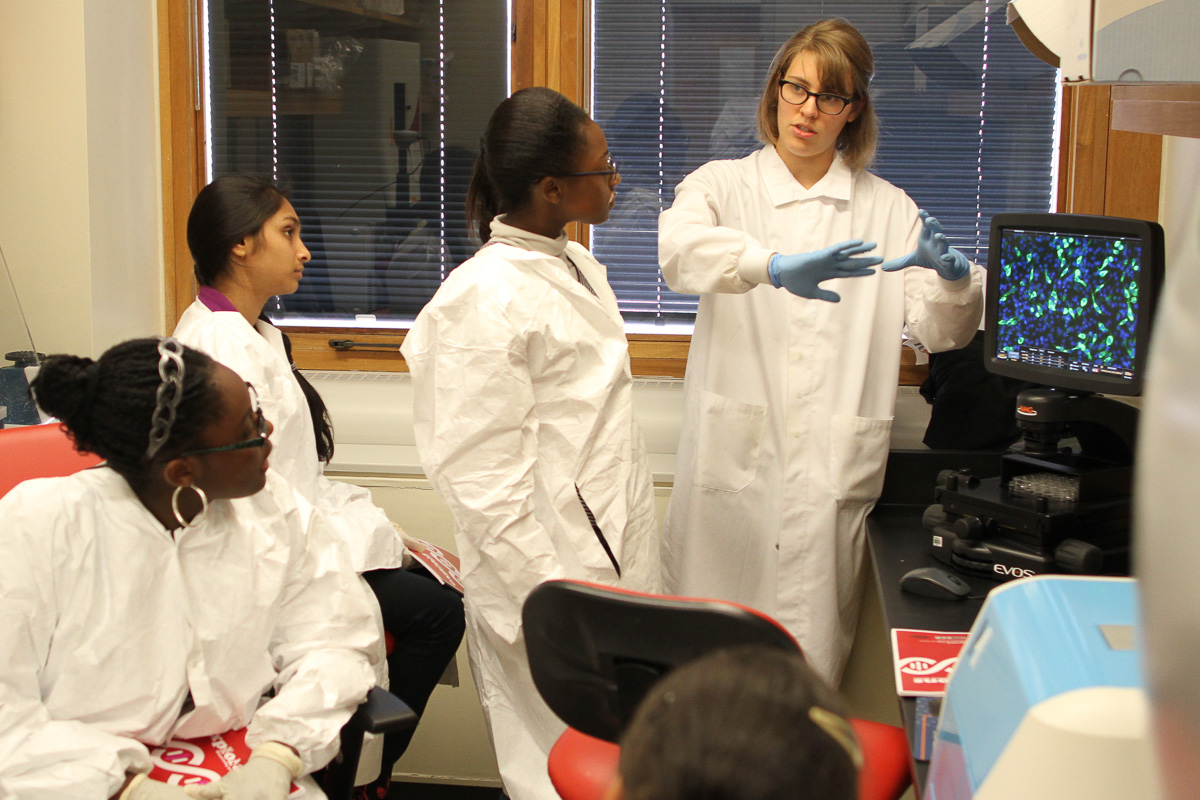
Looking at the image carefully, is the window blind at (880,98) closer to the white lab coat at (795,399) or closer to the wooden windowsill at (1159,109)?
the white lab coat at (795,399)

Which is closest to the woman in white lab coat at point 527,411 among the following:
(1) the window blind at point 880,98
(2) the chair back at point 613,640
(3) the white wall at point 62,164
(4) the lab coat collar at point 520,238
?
(4) the lab coat collar at point 520,238

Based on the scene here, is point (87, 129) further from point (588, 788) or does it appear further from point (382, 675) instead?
point (588, 788)

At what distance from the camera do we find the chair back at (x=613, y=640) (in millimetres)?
1160

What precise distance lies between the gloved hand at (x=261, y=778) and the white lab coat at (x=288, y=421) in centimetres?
63

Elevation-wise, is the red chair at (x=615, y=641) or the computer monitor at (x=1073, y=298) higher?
the computer monitor at (x=1073, y=298)

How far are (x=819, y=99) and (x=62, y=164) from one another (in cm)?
183

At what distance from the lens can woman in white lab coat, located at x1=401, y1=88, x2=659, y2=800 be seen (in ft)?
5.42

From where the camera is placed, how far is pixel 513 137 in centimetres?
173

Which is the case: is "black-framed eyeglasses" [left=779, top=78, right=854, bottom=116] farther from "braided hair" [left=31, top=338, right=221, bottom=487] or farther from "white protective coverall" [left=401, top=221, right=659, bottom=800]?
"braided hair" [left=31, top=338, right=221, bottom=487]

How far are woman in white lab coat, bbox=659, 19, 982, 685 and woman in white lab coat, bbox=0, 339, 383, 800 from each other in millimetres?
890

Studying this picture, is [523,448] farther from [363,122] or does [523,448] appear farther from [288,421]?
[363,122]

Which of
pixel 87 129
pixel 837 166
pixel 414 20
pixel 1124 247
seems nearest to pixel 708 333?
pixel 837 166

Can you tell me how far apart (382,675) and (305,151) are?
160 centimetres

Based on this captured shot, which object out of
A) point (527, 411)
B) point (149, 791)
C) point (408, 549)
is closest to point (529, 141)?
point (527, 411)
